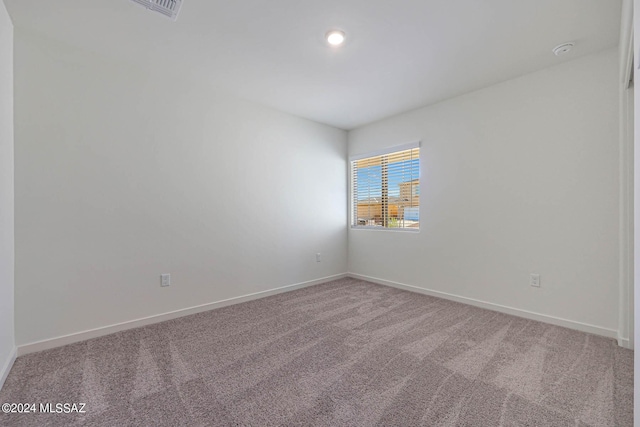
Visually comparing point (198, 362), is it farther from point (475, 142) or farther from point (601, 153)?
point (601, 153)

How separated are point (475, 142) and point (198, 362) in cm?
343

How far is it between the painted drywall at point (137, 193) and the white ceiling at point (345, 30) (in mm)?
309

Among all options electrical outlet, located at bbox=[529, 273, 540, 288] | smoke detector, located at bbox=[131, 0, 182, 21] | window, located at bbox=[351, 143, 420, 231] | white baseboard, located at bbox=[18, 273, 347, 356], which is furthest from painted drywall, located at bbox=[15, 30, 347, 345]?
electrical outlet, located at bbox=[529, 273, 540, 288]

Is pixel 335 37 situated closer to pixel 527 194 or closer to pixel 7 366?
pixel 527 194

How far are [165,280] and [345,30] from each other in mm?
2799

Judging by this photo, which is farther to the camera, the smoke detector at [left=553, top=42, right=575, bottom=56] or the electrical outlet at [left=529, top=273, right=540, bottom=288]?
the electrical outlet at [left=529, top=273, right=540, bottom=288]

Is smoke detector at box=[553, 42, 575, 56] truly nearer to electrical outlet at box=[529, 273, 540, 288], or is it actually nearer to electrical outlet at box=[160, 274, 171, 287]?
electrical outlet at box=[529, 273, 540, 288]

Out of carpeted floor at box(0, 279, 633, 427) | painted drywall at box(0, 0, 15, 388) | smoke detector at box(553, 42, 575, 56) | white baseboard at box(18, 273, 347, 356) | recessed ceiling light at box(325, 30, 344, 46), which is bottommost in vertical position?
carpeted floor at box(0, 279, 633, 427)

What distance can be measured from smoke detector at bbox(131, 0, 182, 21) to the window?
293 cm

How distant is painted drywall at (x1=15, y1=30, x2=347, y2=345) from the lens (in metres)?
2.19

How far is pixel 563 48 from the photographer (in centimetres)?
232

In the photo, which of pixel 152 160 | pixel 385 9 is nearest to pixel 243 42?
pixel 385 9

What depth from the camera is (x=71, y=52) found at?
2.32m

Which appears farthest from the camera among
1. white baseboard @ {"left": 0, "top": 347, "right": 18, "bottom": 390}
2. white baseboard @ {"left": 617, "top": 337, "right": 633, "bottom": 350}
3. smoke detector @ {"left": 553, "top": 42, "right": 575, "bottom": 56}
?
smoke detector @ {"left": 553, "top": 42, "right": 575, "bottom": 56}
